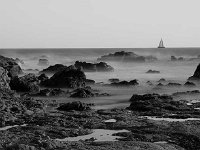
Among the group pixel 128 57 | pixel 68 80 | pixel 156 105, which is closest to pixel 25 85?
pixel 68 80

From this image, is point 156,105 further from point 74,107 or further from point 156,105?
point 74,107

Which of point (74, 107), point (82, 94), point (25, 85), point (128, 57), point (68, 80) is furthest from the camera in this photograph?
point (128, 57)

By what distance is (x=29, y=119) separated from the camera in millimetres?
23703

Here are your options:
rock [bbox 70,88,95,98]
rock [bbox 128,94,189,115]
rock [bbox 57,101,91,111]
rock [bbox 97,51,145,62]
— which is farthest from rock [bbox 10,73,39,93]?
rock [bbox 97,51,145,62]

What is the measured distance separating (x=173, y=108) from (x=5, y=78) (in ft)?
50.7

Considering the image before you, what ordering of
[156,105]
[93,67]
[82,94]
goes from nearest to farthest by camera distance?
[156,105] < [82,94] < [93,67]

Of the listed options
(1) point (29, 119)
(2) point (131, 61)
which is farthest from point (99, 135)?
(2) point (131, 61)

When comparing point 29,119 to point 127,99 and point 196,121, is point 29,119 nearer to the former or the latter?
point 196,121

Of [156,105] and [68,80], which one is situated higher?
[68,80]

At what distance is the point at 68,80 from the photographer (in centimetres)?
4606

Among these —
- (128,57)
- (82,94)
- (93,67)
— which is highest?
→ (128,57)

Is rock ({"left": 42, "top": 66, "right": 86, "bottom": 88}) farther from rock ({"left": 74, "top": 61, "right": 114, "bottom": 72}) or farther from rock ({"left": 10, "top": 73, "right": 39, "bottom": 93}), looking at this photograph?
rock ({"left": 74, "top": 61, "right": 114, "bottom": 72})

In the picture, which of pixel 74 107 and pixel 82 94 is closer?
pixel 74 107

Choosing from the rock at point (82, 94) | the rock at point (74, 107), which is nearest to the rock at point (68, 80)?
the rock at point (82, 94)
